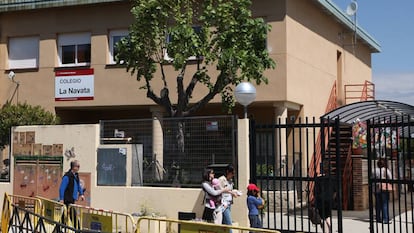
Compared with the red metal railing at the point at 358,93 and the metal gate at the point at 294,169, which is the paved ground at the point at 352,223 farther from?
the red metal railing at the point at 358,93

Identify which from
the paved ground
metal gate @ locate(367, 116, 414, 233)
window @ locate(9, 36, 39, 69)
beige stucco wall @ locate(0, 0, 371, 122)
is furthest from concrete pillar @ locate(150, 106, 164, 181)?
window @ locate(9, 36, 39, 69)

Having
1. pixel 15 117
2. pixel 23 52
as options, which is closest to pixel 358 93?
pixel 23 52

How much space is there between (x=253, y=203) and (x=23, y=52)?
15941 mm

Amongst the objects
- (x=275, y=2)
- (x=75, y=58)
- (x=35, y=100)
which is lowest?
(x=35, y=100)

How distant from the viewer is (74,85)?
2358 centimetres

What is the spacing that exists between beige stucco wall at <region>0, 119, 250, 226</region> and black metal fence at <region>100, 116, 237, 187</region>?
0.28m

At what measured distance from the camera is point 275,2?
20.9 m

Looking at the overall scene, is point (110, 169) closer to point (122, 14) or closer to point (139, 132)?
point (139, 132)

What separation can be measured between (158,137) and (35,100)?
1119 centimetres

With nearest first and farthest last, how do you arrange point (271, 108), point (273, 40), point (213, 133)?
point (213, 133)
point (273, 40)
point (271, 108)

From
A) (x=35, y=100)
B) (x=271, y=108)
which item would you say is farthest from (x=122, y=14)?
(x=271, y=108)

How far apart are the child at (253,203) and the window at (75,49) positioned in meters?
13.5

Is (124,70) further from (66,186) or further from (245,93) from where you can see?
(245,93)

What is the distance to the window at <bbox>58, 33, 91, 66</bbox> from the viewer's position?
2377cm
